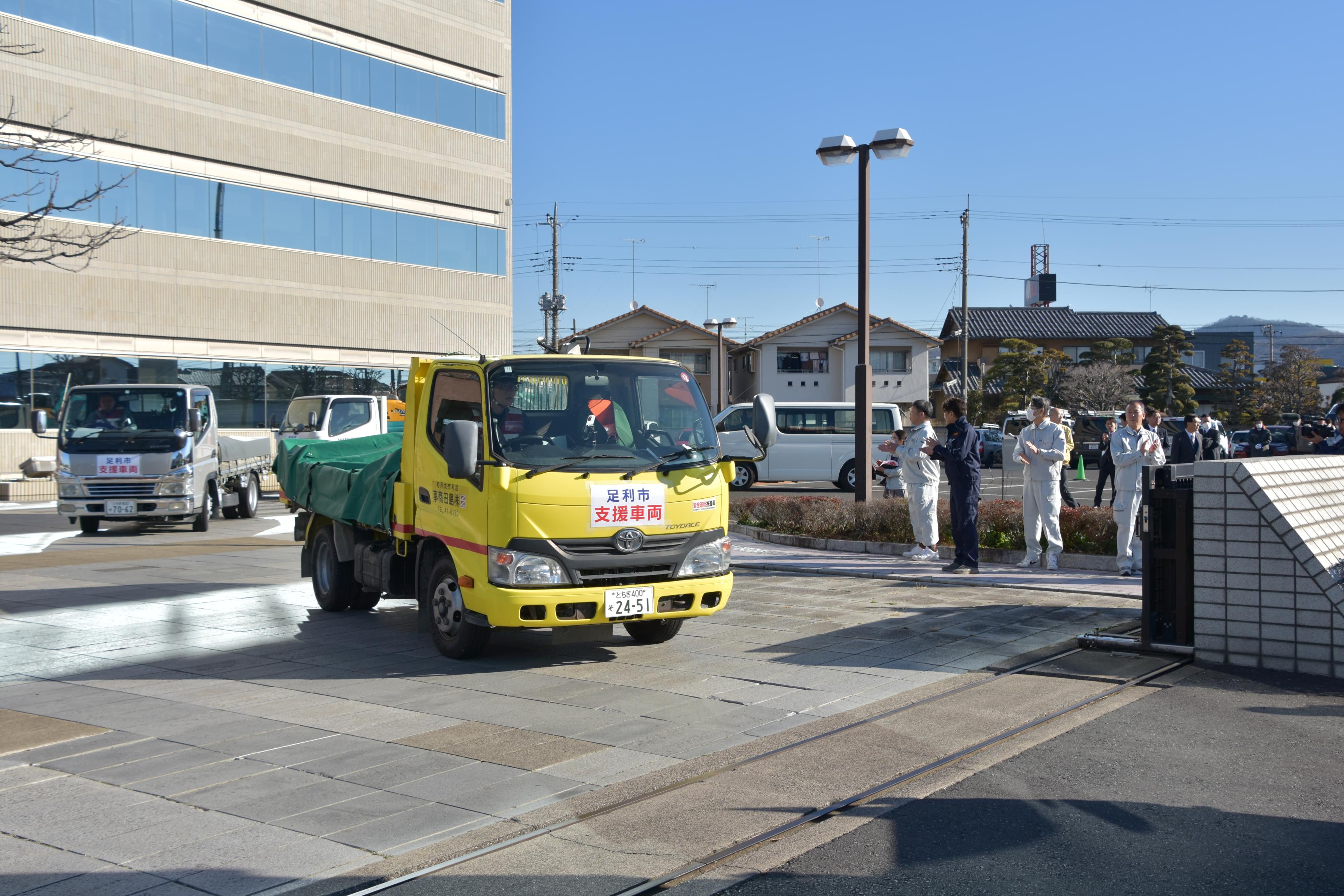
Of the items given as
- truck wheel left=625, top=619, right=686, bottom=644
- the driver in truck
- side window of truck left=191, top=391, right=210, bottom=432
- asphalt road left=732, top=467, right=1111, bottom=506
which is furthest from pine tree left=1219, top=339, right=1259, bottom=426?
truck wheel left=625, top=619, right=686, bottom=644

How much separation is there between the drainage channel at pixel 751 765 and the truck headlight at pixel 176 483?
14049 mm

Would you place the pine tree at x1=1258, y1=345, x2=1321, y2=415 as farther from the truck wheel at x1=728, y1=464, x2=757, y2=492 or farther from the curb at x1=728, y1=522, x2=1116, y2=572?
the curb at x1=728, y1=522, x2=1116, y2=572

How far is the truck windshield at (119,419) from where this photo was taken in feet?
56.1

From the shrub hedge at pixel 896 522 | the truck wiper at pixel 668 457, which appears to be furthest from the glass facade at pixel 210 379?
the truck wiper at pixel 668 457

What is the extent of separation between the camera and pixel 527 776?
540cm

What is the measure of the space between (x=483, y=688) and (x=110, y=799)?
2.57 m

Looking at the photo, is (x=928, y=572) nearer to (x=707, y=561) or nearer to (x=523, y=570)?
(x=707, y=561)

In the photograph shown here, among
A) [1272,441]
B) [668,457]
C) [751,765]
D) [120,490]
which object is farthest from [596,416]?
[1272,441]

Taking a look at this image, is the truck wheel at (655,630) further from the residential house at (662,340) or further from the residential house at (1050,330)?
the residential house at (1050,330)

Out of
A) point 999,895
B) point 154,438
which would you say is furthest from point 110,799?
point 154,438

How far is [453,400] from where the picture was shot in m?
8.10

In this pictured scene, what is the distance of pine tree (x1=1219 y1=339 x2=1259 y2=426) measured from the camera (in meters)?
54.2

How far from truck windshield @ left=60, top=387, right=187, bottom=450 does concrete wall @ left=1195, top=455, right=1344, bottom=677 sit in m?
15.1

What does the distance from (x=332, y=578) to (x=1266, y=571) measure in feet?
25.5
